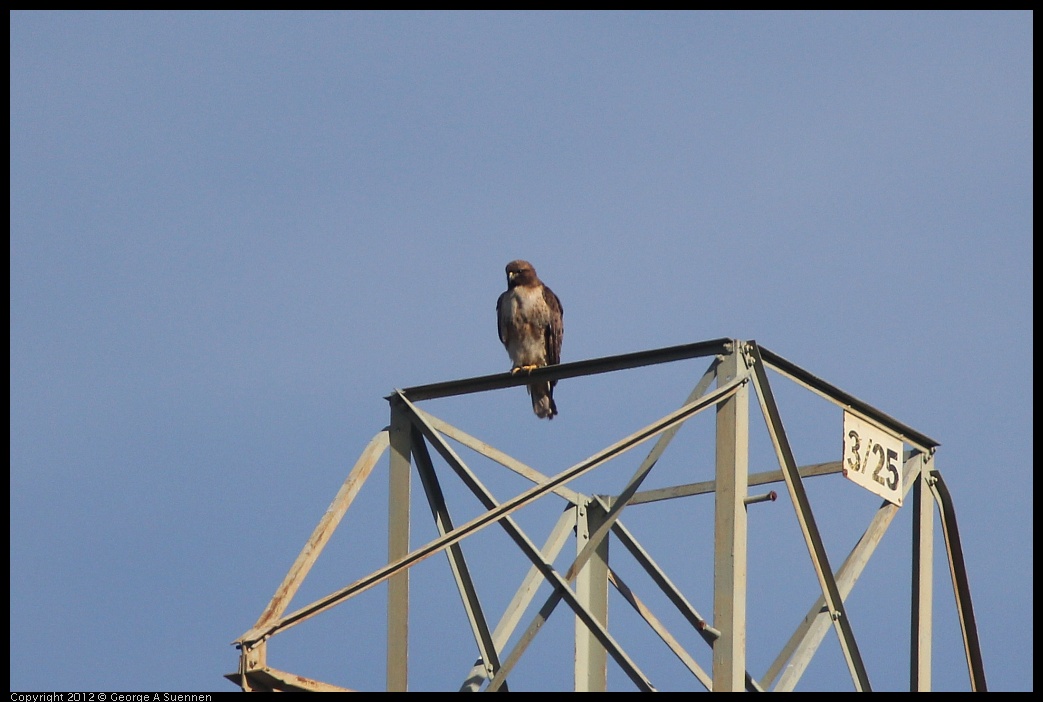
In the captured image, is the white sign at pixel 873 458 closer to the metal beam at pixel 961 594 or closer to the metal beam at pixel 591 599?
the metal beam at pixel 961 594

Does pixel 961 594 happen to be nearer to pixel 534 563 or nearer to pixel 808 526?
pixel 808 526

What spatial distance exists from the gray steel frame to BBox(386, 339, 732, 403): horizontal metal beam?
0.01 m

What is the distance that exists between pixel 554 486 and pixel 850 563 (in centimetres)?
253

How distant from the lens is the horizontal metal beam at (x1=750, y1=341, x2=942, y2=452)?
1148 cm

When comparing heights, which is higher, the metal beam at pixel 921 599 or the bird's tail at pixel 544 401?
the bird's tail at pixel 544 401

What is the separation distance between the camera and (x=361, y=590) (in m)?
10.3

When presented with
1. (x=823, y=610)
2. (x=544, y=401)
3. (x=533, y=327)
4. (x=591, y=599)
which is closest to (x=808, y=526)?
(x=823, y=610)

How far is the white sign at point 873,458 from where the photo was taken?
1220 centimetres

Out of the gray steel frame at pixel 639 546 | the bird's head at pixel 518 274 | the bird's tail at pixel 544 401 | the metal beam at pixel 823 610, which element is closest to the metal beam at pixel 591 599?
the gray steel frame at pixel 639 546

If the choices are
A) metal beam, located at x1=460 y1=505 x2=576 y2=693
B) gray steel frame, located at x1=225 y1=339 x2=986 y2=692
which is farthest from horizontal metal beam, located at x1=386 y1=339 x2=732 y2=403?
metal beam, located at x1=460 y1=505 x2=576 y2=693

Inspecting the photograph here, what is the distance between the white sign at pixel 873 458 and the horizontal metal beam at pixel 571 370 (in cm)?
136

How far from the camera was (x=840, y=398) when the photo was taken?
1198cm

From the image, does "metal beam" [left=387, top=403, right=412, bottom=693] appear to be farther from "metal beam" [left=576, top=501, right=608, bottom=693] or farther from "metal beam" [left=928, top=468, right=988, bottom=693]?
"metal beam" [left=928, top=468, right=988, bottom=693]
